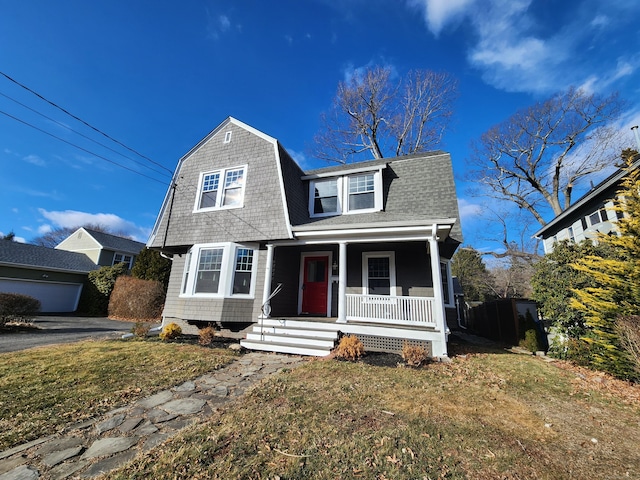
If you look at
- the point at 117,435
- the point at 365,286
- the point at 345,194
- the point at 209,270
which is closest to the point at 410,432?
the point at 117,435

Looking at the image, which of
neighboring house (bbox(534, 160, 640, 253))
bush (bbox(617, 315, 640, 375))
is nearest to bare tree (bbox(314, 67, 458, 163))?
neighboring house (bbox(534, 160, 640, 253))

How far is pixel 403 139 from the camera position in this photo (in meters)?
20.2

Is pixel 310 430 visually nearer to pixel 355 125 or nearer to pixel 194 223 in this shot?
pixel 194 223

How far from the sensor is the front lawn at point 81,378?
11.1ft

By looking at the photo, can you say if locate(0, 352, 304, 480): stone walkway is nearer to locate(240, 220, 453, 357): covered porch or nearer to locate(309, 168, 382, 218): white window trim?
locate(240, 220, 453, 357): covered porch

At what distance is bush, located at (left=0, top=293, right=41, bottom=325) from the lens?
10.2 meters

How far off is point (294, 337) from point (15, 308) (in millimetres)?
12126

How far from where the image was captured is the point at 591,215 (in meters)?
10.6

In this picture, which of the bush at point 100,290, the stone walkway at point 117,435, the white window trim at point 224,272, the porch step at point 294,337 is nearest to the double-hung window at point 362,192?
the white window trim at point 224,272

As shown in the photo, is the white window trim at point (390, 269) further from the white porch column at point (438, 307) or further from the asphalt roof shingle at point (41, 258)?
the asphalt roof shingle at point (41, 258)

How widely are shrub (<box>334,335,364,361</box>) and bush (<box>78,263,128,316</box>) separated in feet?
63.7

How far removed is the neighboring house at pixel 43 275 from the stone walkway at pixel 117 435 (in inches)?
845

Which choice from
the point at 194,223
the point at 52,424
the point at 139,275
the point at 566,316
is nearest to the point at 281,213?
the point at 194,223

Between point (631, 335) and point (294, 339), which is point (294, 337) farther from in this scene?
point (631, 335)
